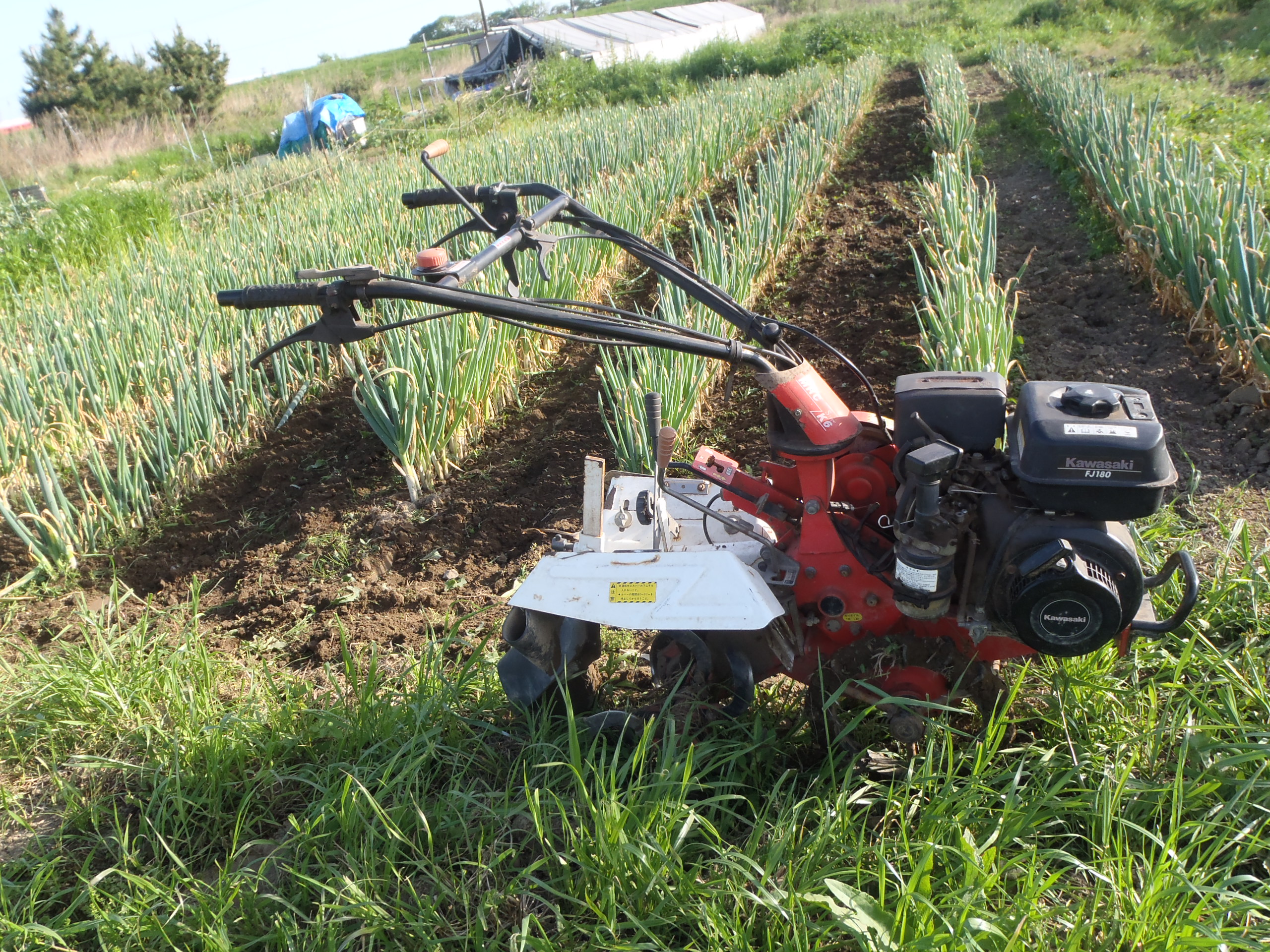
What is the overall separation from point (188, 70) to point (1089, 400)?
1150 inches

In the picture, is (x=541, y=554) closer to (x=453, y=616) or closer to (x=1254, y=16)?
(x=453, y=616)

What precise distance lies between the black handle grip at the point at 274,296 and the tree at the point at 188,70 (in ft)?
88.0

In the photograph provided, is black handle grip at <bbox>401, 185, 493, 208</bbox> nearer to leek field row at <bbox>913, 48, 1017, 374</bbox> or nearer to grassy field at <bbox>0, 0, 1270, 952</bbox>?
grassy field at <bbox>0, 0, 1270, 952</bbox>

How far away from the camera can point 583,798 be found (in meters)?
1.75

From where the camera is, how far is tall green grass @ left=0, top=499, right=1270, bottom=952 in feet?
5.06

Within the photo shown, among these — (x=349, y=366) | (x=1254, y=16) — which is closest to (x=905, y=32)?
(x=1254, y=16)

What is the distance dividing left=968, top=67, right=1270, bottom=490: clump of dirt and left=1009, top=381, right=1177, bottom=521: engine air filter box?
1.42 metres

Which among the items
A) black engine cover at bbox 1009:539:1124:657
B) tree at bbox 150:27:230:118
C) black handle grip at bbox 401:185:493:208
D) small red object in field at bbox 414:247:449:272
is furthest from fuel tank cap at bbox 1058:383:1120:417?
tree at bbox 150:27:230:118

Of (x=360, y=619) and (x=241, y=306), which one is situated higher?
(x=241, y=306)

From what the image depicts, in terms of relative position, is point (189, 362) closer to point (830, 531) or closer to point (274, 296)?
point (274, 296)

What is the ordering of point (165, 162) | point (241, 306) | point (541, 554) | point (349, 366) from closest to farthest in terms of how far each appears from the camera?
1. point (241, 306)
2. point (541, 554)
3. point (349, 366)
4. point (165, 162)

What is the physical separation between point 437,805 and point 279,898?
356 millimetres

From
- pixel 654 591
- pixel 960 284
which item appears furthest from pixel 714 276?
pixel 654 591

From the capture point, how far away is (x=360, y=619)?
2.88 metres
